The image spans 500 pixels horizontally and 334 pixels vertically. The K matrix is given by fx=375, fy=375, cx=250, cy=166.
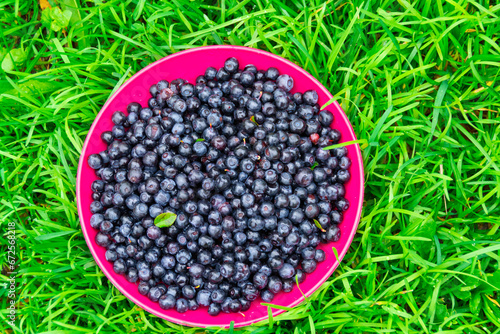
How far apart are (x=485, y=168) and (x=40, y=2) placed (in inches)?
138

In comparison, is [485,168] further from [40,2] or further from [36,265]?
[40,2]

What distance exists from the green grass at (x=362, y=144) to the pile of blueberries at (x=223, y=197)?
0.90 ft

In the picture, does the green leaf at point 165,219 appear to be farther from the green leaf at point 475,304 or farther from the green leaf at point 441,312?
the green leaf at point 475,304

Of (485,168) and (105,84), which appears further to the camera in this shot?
(105,84)

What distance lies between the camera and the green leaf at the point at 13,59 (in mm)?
2873

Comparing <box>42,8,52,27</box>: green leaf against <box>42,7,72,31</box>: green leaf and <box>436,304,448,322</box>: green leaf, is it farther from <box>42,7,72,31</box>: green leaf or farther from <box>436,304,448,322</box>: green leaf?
<box>436,304,448,322</box>: green leaf

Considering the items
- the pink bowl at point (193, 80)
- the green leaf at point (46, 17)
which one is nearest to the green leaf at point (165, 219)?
the pink bowl at point (193, 80)

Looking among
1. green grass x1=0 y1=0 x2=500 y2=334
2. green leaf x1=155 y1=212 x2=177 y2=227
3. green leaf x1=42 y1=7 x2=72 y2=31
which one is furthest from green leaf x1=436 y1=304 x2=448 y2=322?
green leaf x1=42 y1=7 x2=72 y2=31

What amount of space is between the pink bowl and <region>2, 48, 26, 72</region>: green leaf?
0.99 metres

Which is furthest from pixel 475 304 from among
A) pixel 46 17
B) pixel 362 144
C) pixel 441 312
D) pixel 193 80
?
pixel 46 17

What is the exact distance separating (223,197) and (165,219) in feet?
1.21

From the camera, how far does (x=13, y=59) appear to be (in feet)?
9.39

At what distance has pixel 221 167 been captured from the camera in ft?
7.67

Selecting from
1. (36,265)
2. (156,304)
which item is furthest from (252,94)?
(36,265)
